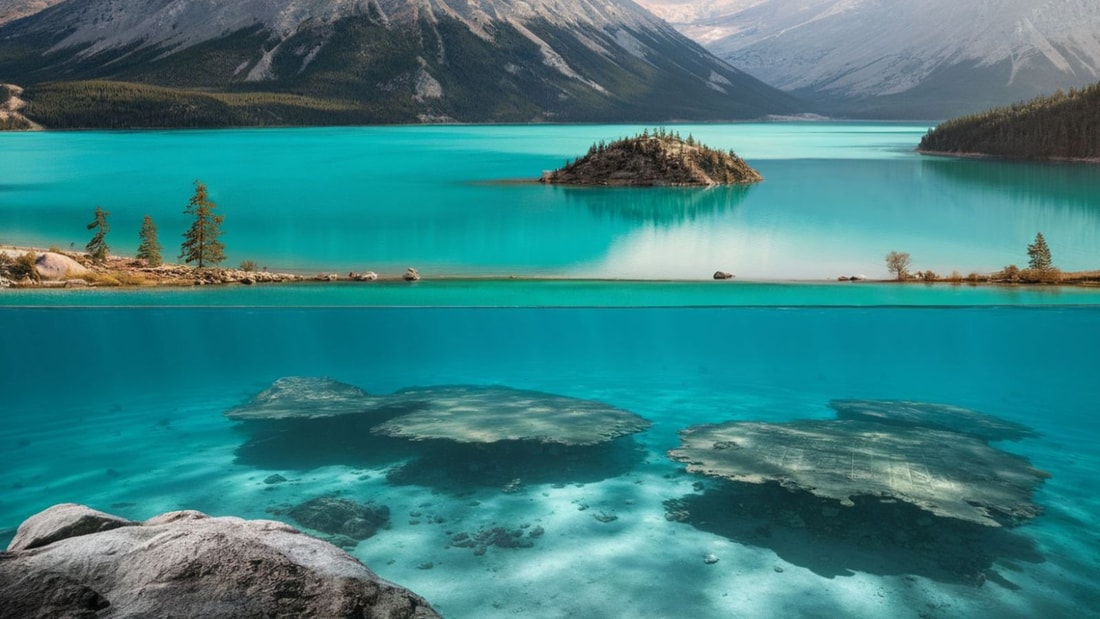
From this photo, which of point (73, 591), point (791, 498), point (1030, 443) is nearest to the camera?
point (73, 591)

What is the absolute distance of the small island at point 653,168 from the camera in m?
66.1

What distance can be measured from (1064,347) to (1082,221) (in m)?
28.3

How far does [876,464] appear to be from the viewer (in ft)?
35.3

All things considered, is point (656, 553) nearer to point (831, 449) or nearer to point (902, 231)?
point (831, 449)

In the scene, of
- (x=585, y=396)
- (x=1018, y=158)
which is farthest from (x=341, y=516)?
(x=1018, y=158)

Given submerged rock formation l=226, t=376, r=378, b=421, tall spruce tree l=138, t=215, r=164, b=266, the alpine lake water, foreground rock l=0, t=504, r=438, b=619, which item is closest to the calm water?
the alpine lake water

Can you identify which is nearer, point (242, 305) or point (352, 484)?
point (352, 484)

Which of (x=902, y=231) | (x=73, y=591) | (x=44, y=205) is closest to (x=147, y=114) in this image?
(x=44, y=205)

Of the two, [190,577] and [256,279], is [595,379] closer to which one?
[256,279]

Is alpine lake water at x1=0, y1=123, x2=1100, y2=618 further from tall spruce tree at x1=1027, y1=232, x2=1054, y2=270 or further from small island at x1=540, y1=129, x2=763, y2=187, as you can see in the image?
small island at x1=540, y1=129, x2=763, y2=187

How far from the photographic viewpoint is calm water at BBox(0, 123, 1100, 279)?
31.0 meters

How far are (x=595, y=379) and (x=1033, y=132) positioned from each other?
11064 cm

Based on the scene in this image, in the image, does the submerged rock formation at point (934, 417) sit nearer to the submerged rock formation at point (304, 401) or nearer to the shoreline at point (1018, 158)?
the submerged rock formation at point (304, 401)

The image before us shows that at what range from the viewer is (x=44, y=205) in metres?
48.0
